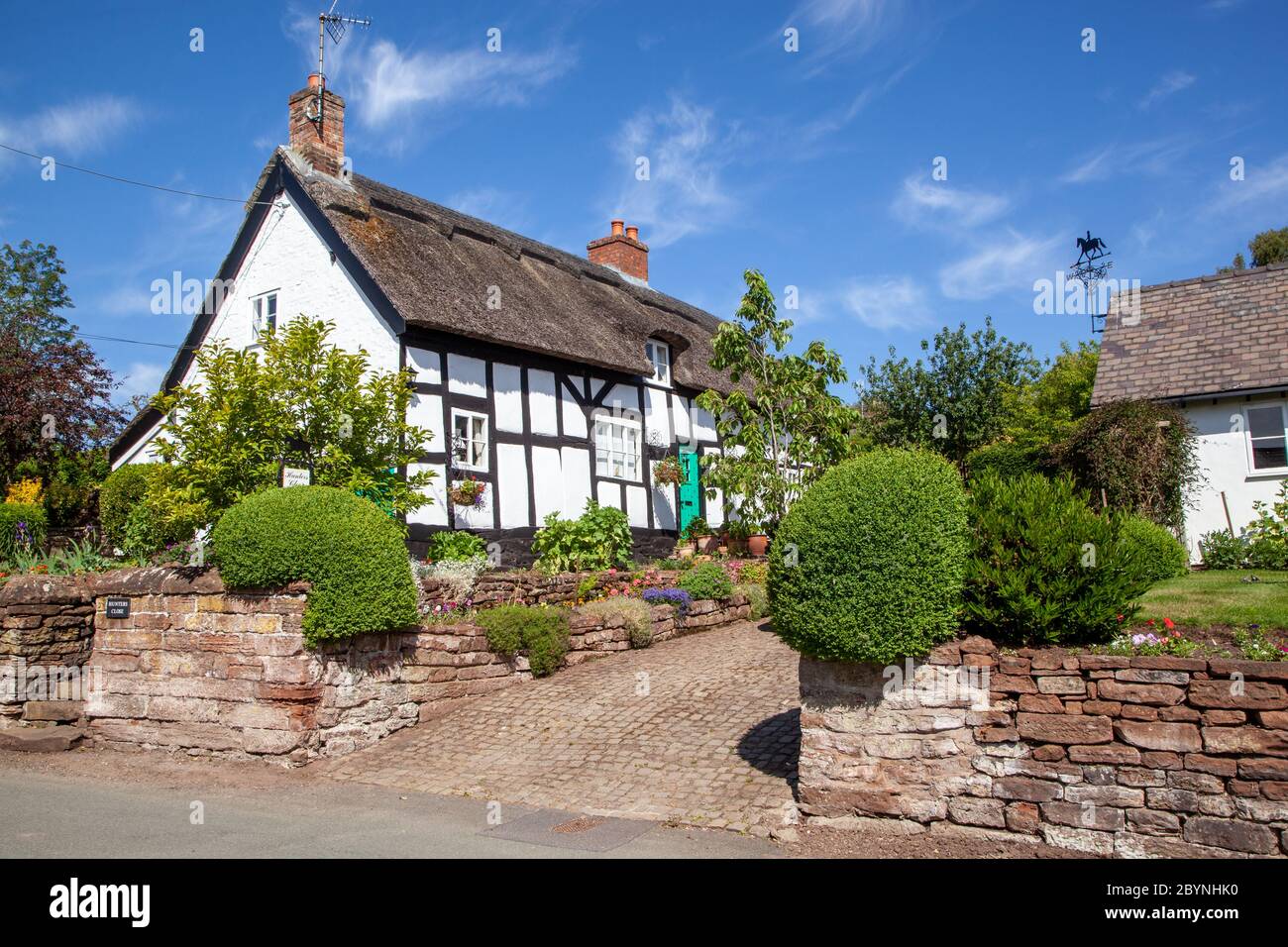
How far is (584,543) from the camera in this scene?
15867mm

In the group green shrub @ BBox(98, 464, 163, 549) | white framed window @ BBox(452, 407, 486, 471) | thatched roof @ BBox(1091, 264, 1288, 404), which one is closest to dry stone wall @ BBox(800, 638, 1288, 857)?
white framed window @ BBox(452, 407, 486, 471)

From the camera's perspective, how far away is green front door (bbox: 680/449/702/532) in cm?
2016

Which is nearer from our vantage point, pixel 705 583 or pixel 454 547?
pixel 705 583

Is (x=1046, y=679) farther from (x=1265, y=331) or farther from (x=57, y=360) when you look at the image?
(x=57, y=360)

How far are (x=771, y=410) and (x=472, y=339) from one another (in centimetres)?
520

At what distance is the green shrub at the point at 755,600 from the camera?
1491 cm

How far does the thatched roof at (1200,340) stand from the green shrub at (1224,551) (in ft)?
8.49

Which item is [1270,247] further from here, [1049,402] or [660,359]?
[660,359]

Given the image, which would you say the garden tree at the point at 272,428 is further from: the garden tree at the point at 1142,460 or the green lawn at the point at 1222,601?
the garden tree at the point at 1142,460

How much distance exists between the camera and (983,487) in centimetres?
660

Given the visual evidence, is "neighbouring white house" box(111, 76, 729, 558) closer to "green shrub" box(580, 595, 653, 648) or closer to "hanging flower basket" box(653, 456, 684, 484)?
"hanging flower basket" box(653, 456, 684, 484)

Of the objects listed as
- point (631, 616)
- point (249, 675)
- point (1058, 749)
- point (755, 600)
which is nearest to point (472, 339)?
point (631, 616)
